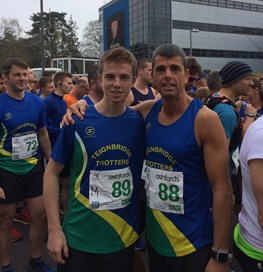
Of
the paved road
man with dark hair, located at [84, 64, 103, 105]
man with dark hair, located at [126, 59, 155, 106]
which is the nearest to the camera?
the paved road

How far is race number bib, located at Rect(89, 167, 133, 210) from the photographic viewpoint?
217 centimetres

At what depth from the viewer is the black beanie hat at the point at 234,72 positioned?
3.37m

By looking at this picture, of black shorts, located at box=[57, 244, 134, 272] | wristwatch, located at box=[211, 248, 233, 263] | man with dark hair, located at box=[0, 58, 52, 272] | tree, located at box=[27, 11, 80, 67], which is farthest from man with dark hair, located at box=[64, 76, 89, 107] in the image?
tree, located at box=[27, 11, 80, 67]

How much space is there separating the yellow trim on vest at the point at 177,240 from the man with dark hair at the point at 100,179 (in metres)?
0.27

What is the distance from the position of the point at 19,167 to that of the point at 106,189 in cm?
175

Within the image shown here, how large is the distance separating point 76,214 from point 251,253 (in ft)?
3.41

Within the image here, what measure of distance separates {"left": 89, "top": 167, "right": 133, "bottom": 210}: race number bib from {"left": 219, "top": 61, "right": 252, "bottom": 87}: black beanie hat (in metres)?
1.73

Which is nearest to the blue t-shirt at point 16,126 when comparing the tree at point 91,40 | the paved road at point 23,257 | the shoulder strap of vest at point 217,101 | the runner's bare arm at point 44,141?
the runner's bare arm at point 44,141

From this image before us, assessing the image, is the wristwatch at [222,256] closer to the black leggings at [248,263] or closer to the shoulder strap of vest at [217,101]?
the black leggings at [248,263]

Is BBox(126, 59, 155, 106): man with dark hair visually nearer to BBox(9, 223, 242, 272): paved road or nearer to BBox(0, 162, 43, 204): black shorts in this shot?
BBox(0, 162, 43, 204): black shorts

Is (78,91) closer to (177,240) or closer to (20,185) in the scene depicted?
(20,185)

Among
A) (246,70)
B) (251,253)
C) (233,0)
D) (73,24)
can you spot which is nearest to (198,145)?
(251,253)

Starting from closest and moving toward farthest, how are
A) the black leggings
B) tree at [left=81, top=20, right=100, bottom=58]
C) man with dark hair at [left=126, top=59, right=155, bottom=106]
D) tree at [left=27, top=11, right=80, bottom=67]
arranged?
the black leggings → man with dark hair at [left=126, top=59, right=155, bottom=106] → tree at [left=27, top=11, right=80, bottom=67] → tree at [left=81, top=20, right=100, bottom=58]

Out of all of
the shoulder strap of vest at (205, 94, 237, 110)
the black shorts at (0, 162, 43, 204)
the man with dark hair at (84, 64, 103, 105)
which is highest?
the man with dark hair at (84, 64, 103, 105)
